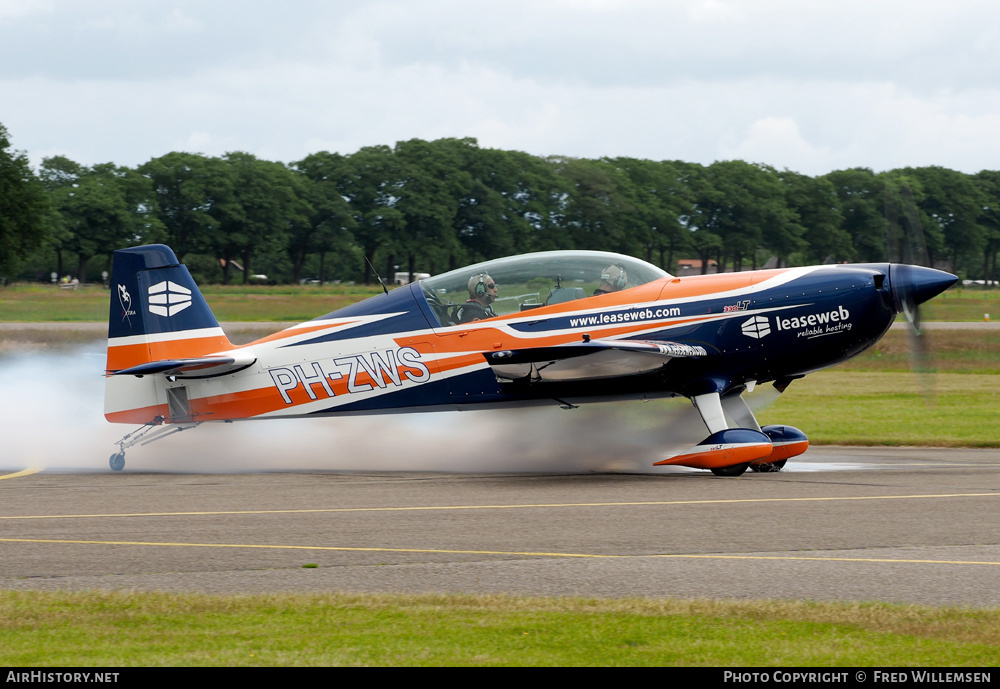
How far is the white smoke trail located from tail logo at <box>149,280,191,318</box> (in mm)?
1641

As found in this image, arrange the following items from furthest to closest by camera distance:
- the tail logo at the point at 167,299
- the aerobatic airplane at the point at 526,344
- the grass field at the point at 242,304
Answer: the grass field at the point at 242,304 < the tail logo at the point at 167,299 < the aerobatic airplane at the point at 526,344

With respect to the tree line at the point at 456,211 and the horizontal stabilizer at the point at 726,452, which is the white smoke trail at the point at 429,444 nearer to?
the horizontal stabilizer at the point at 726,452

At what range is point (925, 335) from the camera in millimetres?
12648

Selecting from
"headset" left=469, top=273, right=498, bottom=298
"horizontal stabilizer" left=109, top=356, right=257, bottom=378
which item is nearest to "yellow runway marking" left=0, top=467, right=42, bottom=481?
"horizontal stabilizer" left=109, top=356, right=257, bottom=378

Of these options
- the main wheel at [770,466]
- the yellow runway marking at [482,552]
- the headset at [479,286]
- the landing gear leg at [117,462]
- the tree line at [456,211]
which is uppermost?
the tree line at [456,211]

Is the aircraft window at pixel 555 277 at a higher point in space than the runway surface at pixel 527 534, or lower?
higher

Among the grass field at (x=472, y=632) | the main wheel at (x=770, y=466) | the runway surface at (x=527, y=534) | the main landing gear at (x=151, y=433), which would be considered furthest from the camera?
the main landing gear at (x=151, y=433)

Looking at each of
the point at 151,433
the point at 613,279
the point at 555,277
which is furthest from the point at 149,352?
the point at 613,279

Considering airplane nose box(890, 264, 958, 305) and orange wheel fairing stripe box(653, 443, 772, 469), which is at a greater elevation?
airplane nose box(890, 264, 958, 305)

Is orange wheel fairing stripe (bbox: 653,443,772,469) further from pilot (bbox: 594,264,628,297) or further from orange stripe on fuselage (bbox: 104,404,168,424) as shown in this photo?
orange stripe on fuselage (bbox: 104,404,168,424)

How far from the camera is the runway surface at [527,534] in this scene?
6797mm

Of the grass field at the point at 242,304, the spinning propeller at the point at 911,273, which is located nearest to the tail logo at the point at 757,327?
the spinning propeller at the point at 911,273

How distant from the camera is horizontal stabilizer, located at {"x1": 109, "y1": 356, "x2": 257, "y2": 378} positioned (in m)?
12.8
